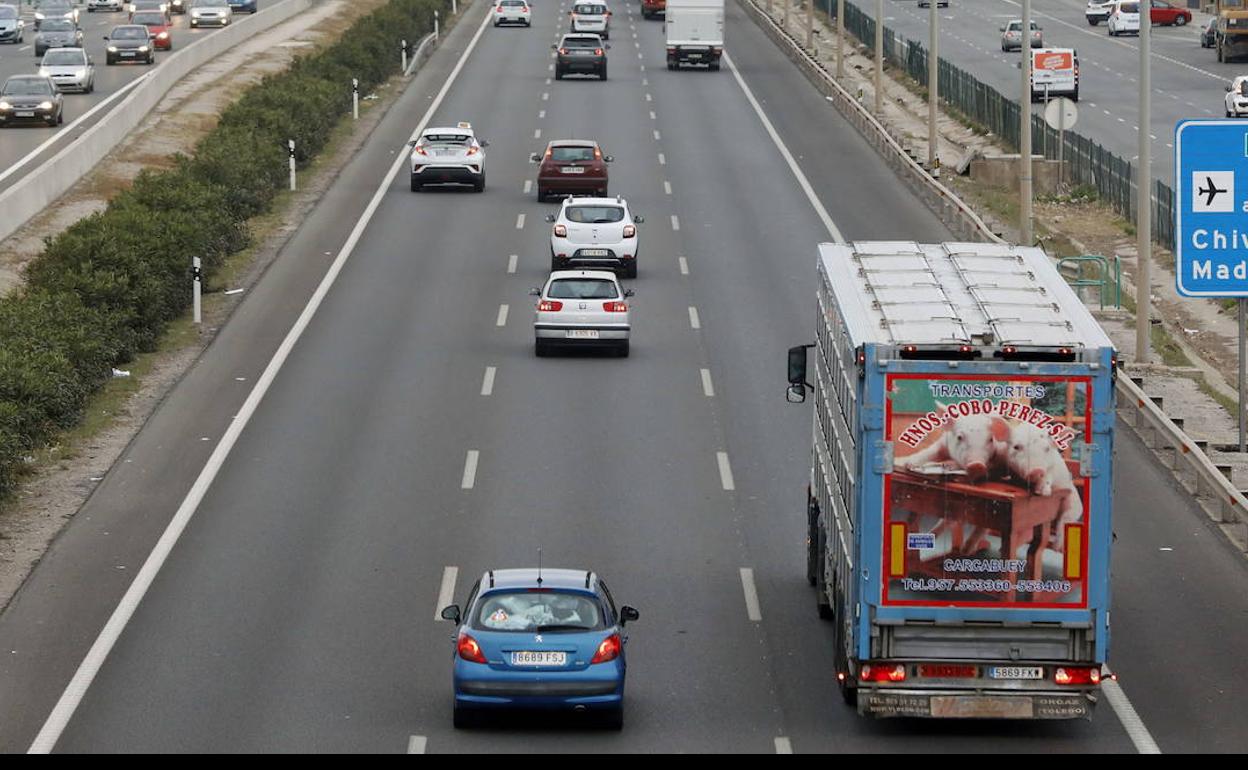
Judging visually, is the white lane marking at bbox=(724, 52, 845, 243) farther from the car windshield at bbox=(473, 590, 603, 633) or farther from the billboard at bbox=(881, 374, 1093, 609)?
the billboard at bbox=(881, 374, 1093, 609)

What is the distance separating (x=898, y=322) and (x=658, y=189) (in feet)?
130

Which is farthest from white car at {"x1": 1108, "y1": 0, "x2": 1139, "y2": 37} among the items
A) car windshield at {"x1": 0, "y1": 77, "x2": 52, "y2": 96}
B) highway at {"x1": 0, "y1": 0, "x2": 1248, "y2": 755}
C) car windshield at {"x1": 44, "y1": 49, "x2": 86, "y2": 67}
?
highway at {"x1": 0, "y1": 0, "x2": 1248, "y2": 755}

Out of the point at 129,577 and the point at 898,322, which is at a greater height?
the point at 898,322

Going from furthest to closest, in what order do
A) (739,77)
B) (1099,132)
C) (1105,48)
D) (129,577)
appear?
(1105,48) → (739,77) → (1099,132) → (129,577)

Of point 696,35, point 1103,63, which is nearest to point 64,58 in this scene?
point 696,35

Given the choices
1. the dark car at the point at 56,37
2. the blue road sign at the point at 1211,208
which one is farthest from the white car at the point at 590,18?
the blue road sign at the point at 1211,208

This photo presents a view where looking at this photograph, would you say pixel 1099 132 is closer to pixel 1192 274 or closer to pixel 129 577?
pixel 1192 274

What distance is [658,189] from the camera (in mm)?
Result: 59375

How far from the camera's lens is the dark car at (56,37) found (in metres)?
87.4

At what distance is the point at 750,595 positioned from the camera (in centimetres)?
2530

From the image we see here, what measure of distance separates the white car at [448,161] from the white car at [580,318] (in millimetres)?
18686

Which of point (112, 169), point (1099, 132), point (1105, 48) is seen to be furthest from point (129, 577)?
point (1105, 48)

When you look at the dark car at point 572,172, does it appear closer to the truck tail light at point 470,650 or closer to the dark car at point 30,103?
the dark car at point 30,103
